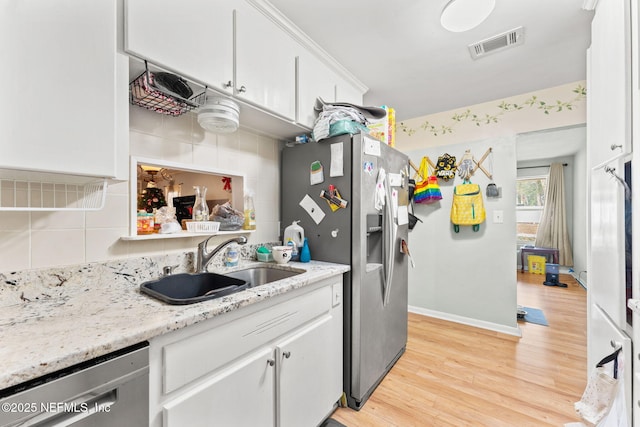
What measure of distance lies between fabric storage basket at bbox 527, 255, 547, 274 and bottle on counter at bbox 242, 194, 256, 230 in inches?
235

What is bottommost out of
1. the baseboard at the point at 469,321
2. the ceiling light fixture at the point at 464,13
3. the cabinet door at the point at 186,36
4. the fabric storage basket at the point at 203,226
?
the baseboard at the point at 469,321

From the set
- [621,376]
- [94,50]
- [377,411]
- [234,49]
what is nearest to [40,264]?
[94,50]

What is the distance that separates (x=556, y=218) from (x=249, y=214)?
253 inches

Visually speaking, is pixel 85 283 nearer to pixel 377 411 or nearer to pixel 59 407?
pixel 59 407

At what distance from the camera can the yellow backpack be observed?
110 inches

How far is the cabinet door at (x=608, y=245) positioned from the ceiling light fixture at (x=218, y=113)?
5.42ft

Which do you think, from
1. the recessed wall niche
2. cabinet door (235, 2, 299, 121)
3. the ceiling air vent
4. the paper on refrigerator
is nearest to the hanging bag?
the ceiling air vent

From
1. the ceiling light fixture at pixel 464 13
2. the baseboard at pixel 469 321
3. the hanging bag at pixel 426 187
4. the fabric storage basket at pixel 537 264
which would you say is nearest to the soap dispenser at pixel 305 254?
the ceiling light fixture at pixel 464 13

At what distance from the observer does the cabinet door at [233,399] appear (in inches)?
33.2

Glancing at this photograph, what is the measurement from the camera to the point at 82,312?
858 mm

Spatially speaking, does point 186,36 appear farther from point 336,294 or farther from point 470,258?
point 470,258

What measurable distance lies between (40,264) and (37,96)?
63 centimetres

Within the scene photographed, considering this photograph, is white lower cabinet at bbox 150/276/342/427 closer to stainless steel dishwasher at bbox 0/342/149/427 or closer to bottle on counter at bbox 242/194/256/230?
stainless steel dishwasher at bbox 0/342/149/427

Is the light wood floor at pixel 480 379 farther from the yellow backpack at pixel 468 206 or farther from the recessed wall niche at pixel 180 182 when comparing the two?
the recessed wall niche at pixel 180 182
